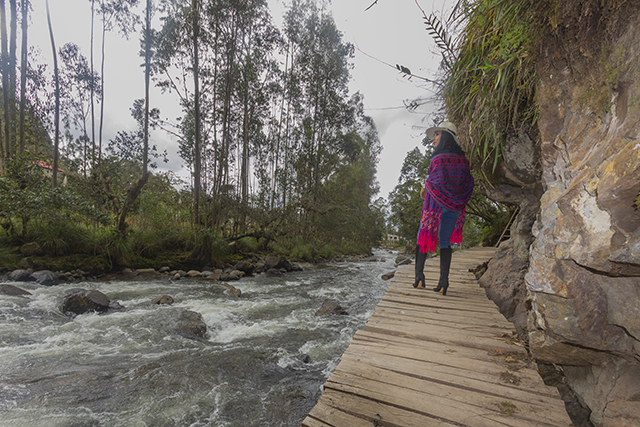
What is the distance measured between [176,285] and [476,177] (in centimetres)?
726

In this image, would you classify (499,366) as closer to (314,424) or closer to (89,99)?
(314,424)

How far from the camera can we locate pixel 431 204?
2887mm

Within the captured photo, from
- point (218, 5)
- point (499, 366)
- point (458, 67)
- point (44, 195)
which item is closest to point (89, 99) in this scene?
point (218, 5)

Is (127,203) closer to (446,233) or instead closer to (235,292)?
(235,292)

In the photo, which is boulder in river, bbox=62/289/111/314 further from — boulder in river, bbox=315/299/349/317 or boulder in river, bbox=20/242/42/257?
boulder in river, bbox=20/242/42/257

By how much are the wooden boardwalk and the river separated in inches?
51.3

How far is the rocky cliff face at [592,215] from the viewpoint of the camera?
108 centimetres

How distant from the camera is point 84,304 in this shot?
475 centimetres

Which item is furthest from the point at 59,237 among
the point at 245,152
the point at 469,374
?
the point at 469,374

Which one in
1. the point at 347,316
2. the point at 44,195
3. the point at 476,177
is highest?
the point at 44,195

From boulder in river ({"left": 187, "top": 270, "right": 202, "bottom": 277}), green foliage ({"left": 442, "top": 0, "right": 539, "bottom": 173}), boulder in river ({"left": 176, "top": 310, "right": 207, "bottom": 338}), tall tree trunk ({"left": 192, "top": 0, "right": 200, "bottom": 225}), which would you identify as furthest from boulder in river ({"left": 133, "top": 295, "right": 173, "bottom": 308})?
green foliage ({"left": 442, "top": 0, "right": 539, "bottom": 173})

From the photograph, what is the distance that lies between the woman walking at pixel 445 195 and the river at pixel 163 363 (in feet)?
6.18

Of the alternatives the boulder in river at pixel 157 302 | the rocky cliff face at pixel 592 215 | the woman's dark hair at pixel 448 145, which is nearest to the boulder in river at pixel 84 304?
the boulder in river at pixel 157 302

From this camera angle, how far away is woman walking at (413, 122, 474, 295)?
2.80m
